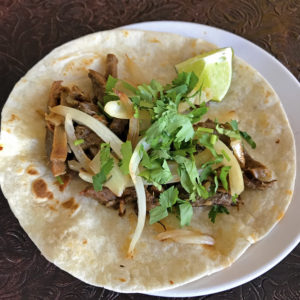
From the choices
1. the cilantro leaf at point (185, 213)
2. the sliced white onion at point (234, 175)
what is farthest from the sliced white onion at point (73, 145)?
the sliced white onion at point (234, 175)

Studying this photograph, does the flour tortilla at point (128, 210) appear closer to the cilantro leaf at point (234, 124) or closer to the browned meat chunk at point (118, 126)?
the cilantro leaf at point (234, 124)

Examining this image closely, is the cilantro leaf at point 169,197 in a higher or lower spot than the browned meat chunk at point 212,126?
lower

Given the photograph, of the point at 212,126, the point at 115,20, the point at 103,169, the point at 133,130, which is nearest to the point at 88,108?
the point at 133,130

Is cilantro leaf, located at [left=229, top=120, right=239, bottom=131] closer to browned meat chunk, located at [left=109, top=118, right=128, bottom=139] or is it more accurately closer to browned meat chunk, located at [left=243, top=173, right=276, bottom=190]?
browned meat chunk, located at [left=243, top=173, right=276, bottom=190]

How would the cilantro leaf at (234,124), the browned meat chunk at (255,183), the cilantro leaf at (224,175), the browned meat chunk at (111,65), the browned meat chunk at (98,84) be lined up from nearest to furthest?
the cilantro leaf at (224,175) < the browned meat chunk at (255,183) < the cilantro leaf at (234,124) < the browned meat chunk at (98,84) < the browned meat chunk at (111,65)

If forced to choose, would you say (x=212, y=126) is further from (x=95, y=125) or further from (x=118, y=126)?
(x=95, y=125)

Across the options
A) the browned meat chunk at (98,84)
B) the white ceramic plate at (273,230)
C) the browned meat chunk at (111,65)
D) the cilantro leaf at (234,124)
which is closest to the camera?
the white ceramic plate at (273,230)

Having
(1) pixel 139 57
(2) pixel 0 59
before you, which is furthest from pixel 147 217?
(2) pixel 0 59

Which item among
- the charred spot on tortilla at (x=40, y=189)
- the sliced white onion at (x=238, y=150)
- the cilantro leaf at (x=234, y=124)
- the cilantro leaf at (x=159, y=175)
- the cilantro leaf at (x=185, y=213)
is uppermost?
the cilantro leaf at (x=234, y=124)

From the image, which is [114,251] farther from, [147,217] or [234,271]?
[234,271]
